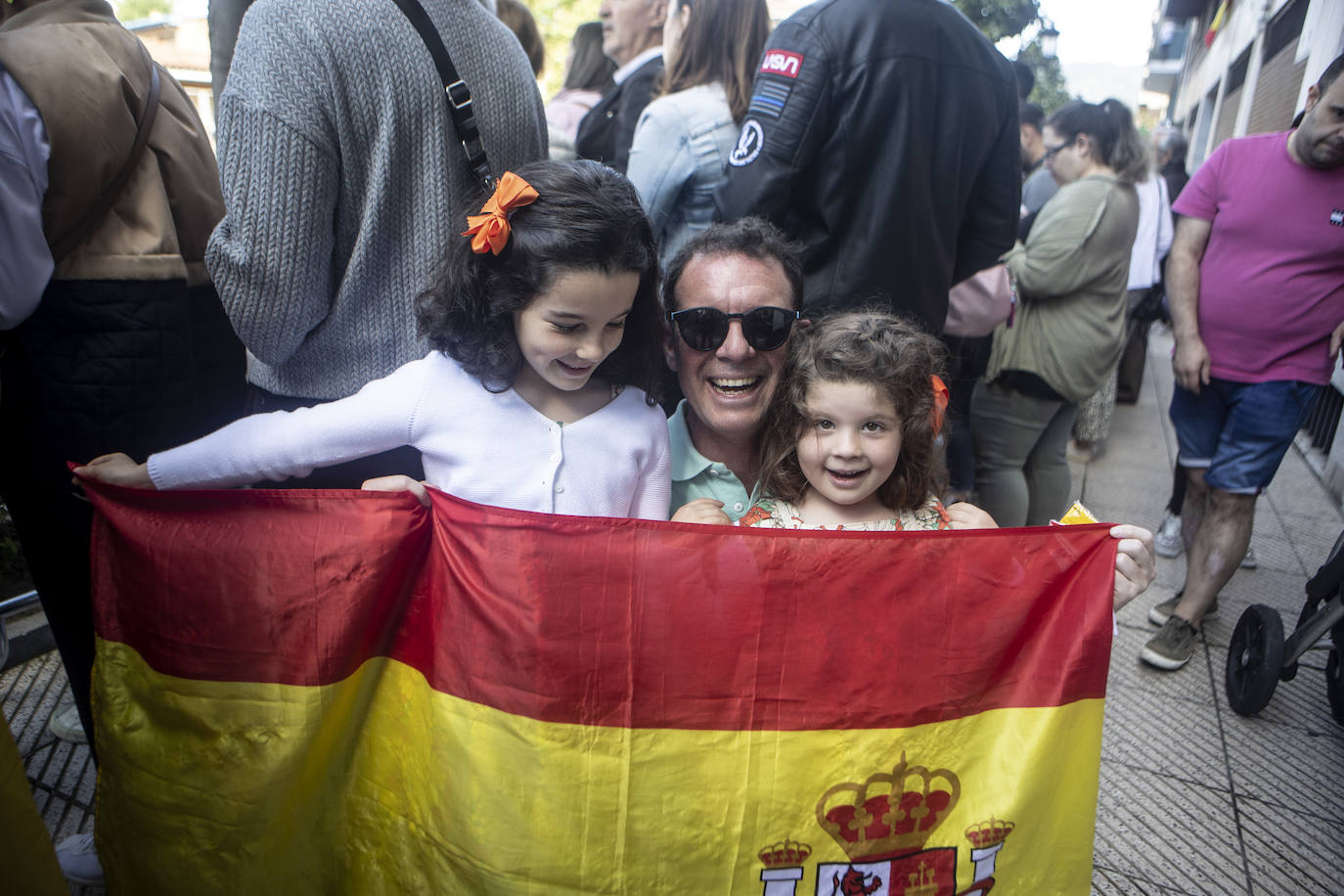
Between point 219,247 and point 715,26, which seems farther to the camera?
point 715,26

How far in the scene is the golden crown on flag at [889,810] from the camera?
1535 millimetres

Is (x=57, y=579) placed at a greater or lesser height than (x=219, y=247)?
lesser

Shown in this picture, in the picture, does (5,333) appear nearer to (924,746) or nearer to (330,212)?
(330,212)

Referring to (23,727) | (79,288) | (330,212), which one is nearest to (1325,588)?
(330,212)

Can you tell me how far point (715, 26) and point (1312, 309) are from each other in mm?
2489

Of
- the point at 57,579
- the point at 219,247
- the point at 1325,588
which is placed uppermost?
the point at 219,247

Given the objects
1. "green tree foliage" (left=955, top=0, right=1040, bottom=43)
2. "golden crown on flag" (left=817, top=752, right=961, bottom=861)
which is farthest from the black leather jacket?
"green tree foliage" (left=955, top=0, right=1040, bottom=43)

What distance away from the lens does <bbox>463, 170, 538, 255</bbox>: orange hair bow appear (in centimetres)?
160

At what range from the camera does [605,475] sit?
1774 millimetres

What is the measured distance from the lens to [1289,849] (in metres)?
2.59

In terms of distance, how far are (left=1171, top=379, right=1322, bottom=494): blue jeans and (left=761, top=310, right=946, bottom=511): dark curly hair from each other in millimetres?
2112

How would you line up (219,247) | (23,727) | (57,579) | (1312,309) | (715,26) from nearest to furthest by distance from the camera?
(219,247)
(57,579)
(715,26)
(23,727)
(1312,309)

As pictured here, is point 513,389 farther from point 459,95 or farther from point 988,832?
point 988,832

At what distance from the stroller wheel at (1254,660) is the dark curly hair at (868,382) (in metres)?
1.82
